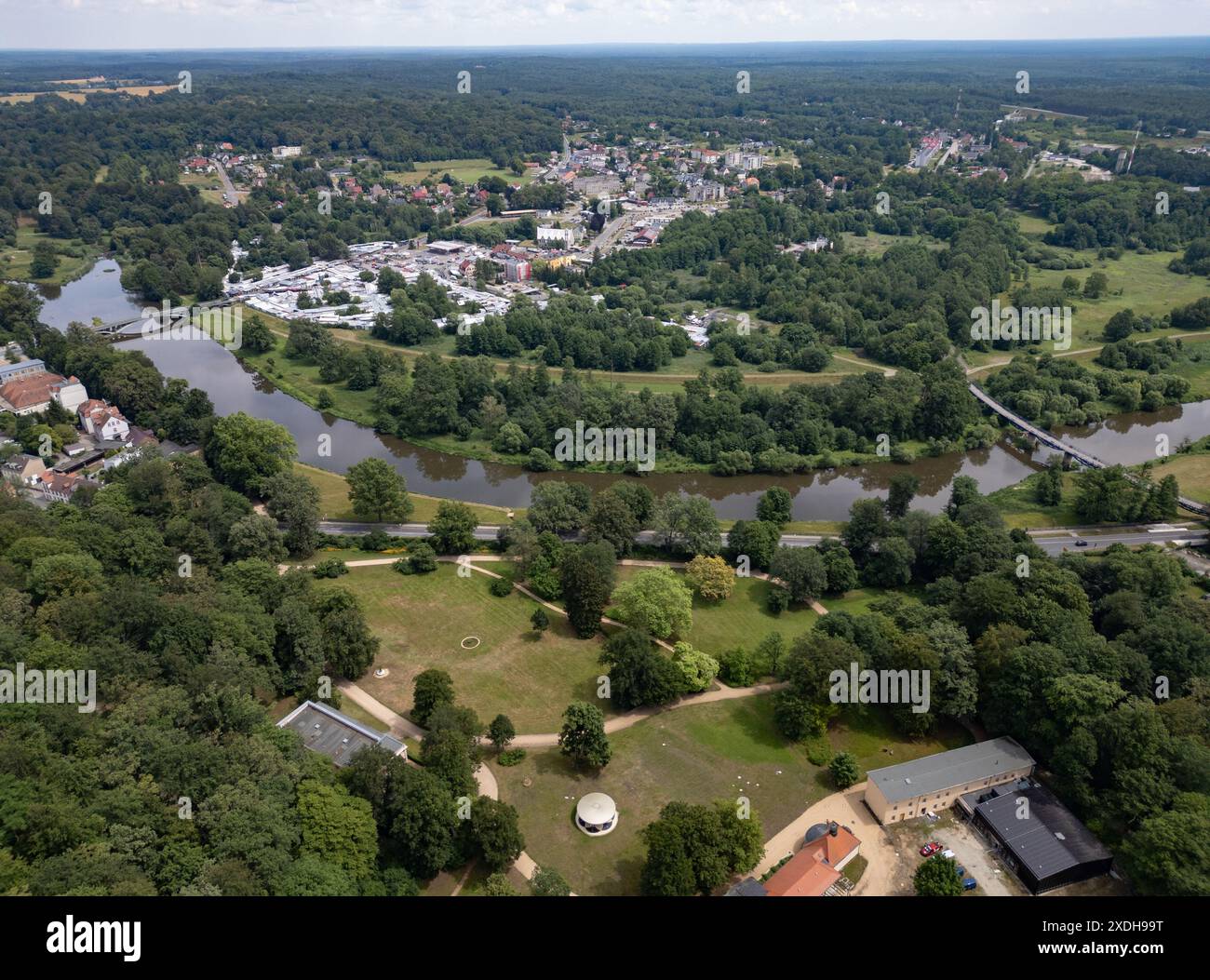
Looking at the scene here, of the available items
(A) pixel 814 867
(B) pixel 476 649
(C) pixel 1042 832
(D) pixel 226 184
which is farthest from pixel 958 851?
(D) pixel 226 184

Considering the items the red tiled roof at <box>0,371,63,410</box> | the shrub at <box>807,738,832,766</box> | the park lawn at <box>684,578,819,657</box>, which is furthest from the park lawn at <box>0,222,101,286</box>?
the shrub at <box>807,738,832,766</box>

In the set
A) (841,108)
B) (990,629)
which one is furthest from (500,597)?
(841,108)

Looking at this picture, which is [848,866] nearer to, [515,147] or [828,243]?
[828,243]

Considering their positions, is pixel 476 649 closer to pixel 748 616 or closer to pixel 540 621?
pixel 540 621

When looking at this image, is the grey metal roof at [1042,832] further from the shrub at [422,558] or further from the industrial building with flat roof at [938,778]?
the shrub at [422,558]

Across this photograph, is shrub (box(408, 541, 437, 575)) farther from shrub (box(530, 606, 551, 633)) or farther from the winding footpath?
the winding footpath

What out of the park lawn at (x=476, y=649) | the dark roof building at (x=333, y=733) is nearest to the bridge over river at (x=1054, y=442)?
the park lawn at (x=476, y=649)
